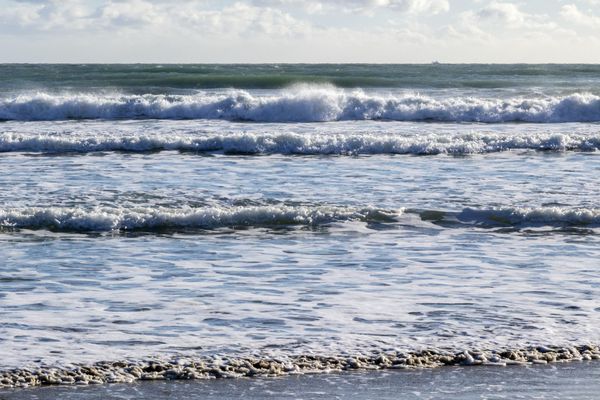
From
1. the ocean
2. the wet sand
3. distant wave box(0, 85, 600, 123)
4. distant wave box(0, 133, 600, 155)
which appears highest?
distant wave box(0, 85, 600, 123)

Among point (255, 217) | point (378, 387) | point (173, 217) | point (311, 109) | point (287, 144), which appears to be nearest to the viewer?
point (378, 387)

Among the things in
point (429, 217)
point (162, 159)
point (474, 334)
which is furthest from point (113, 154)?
point (474, 334)

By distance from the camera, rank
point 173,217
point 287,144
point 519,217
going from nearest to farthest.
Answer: point 173,217 → point 519,217 → point 287,144

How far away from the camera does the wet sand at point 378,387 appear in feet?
17.6

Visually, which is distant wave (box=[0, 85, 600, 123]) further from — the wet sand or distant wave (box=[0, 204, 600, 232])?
the wet sand

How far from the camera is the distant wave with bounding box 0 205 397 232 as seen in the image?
1062 cm

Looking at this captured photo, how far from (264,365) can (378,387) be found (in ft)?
2.40

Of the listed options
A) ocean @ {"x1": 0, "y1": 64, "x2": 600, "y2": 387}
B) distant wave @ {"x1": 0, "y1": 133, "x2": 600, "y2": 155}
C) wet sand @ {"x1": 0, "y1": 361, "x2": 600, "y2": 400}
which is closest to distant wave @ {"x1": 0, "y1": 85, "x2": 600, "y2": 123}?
ocean @ {"x1": 0, "y1": 64, "x2": 600, "y2": 387}

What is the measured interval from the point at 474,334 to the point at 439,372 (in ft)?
2.64

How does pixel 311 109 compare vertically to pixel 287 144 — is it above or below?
above

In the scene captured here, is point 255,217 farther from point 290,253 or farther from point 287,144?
point 287,144

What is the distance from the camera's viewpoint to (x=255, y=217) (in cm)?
1105

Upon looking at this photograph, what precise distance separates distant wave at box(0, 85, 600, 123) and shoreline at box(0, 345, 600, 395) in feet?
69.7

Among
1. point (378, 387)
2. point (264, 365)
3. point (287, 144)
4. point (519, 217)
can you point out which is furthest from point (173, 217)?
point (287, 144)
